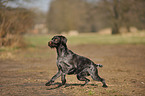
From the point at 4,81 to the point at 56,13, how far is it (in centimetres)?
6185

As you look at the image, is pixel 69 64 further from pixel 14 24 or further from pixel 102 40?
pixel 102 40

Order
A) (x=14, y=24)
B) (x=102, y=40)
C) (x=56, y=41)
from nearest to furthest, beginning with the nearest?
(x=56, y=41) < (x=14, y=24) < (x=102, y=40)

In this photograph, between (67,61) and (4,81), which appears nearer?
(67,61)

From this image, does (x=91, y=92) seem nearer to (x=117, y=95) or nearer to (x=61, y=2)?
(x=117, y=95)

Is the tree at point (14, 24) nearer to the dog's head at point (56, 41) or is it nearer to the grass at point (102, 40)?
the grass at point (102, 40)

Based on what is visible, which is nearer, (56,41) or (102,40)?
(56,41)

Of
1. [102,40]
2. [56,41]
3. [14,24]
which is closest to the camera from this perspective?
[56,41]

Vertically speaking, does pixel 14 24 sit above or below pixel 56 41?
above

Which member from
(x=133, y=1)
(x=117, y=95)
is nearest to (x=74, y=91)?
(x=117, y=95)

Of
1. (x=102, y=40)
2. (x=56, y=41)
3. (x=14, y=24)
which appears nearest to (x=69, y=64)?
(x=56, y=41)

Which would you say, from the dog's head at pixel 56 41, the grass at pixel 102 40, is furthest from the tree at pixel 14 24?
the dog's head at pixel 56 41

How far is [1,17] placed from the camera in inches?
657

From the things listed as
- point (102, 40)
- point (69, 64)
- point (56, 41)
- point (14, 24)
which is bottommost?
point (69, 64)

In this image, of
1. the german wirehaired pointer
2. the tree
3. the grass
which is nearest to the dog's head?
the german wirehaired pointer
